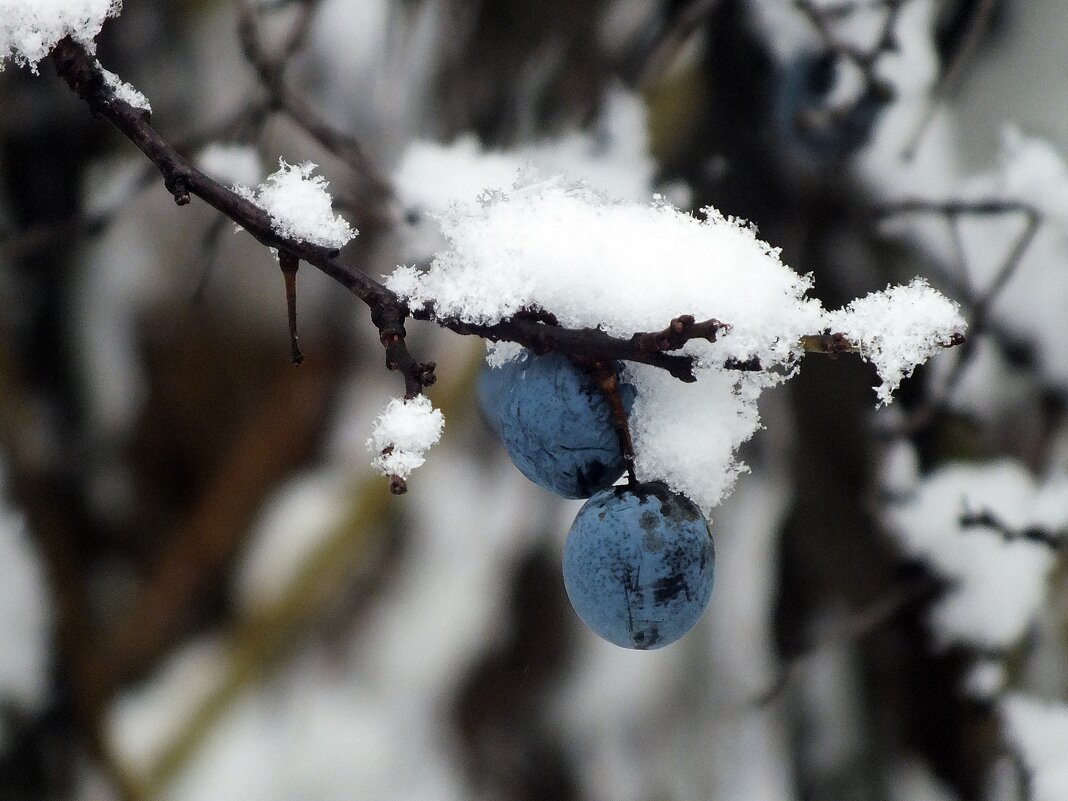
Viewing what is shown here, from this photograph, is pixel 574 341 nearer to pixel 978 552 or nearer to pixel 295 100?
pixel 295 100

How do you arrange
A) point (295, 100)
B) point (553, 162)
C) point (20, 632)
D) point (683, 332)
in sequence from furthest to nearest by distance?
point (20, 632) → point (553, 162) → point (295, 100) → point (683, 332)

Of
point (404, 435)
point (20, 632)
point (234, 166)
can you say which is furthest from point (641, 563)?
point (20, 632)

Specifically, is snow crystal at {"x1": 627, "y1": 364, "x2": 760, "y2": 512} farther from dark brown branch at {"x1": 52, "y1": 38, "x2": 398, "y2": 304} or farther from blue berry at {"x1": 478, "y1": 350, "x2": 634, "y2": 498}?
dark brown branch at {"x1": 52, "y1": 38, "x2": 398, "y2": 304}

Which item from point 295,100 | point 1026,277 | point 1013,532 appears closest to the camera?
point 1013,532

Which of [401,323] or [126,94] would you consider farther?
[126,94]

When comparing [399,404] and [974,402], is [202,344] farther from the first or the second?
[399,404]

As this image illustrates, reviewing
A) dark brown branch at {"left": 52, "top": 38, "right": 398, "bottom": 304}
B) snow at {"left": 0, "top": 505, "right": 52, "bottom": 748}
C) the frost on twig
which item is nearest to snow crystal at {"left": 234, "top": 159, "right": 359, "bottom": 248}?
dark brown branch at {"left": 52, "top": 38, "right": 398, "bottom": 304}

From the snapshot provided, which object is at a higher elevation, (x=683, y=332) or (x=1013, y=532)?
(x=1013, y=532)

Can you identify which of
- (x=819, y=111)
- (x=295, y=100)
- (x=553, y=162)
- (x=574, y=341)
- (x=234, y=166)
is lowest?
(x=574, y=341)
